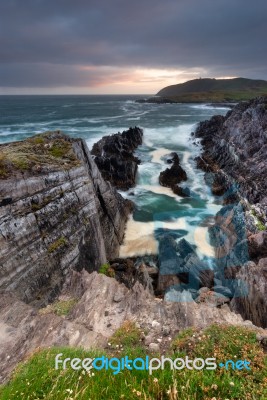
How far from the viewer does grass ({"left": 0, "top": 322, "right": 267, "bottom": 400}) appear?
15.0ft

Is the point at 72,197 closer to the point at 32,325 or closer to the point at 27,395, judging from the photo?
the point at 32,325

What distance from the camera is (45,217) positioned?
12914 millimetres

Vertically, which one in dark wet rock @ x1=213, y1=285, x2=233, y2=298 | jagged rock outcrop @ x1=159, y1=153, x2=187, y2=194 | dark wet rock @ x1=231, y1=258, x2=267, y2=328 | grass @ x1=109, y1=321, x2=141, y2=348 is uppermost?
grass @ x1=109, y1=321, x2=141, y2=348

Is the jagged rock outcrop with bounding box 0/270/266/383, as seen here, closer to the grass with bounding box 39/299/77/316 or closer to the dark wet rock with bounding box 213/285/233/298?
the grass with bounding box 39/299/77/316

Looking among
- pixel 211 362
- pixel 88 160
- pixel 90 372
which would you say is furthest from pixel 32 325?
pixel 88 160

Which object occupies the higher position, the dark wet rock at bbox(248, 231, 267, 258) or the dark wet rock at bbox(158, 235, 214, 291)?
the dark wet rock at bbox(248, 231, 267, 258)

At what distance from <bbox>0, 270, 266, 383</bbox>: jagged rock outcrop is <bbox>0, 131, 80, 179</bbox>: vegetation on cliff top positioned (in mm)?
5721

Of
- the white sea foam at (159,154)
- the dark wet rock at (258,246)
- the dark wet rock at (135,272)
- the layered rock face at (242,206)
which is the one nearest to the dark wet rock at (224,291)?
the layered rock face at (242,206)

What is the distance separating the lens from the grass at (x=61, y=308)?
9.48m

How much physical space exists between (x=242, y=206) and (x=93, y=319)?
20.5 metres

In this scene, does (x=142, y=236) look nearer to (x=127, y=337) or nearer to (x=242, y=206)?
(x=242, y=206)

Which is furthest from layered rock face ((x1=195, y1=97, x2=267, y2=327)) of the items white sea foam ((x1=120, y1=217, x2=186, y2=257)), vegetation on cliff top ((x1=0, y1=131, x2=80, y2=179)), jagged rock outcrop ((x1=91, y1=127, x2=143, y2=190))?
vegetation on cliff top ((x1=0, y1=131, x2=80, y2=179))

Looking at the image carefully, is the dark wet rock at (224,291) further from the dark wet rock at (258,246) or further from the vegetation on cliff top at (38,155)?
the vegetation on cliff top at (38,155)

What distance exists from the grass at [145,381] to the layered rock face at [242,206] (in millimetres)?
6652
